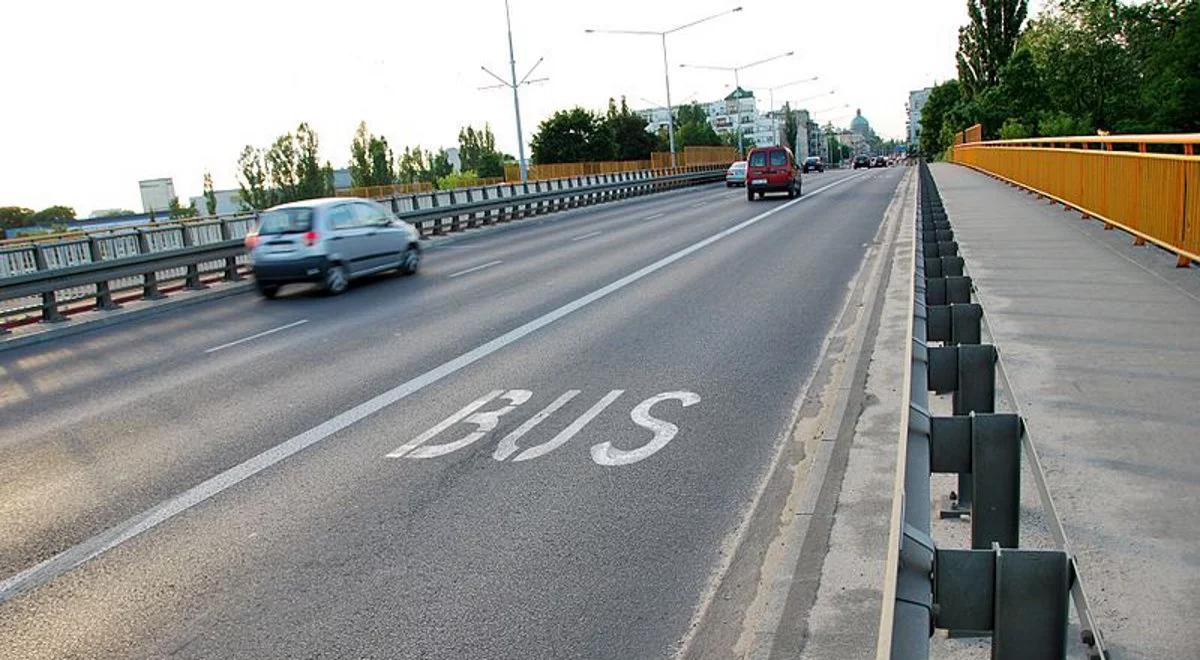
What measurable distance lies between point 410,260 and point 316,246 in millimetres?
2753

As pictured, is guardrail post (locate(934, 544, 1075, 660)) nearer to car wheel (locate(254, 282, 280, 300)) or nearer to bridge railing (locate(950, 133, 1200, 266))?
bridge railing (locate(950, 133, 1200, 266))

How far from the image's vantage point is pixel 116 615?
4.63 m

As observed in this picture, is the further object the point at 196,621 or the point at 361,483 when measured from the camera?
the point at 361,483

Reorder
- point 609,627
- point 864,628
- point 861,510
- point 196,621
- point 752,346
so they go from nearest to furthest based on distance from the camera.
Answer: point 864,628 → point 609,627 → point 196,621 → point 861,510 → point 752,346

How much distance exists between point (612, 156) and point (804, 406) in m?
93.2

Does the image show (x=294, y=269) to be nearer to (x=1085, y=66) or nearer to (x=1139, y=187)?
(x=1139, y=187)

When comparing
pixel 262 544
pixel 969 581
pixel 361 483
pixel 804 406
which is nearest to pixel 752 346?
pixel 804 406

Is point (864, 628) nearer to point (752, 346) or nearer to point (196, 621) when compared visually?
point (196, 621)

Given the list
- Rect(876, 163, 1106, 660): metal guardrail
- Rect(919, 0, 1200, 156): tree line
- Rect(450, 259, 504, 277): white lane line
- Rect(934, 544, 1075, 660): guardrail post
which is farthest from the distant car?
Rect(934, 544, 1075, 660): guardrail post

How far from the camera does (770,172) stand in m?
38.4

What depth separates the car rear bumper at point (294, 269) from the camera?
1698cm

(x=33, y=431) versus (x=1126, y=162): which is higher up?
(x=1126, y=162)

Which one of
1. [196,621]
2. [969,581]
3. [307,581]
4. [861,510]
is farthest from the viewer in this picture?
[861,510]

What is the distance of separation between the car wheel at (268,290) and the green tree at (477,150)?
394ft
